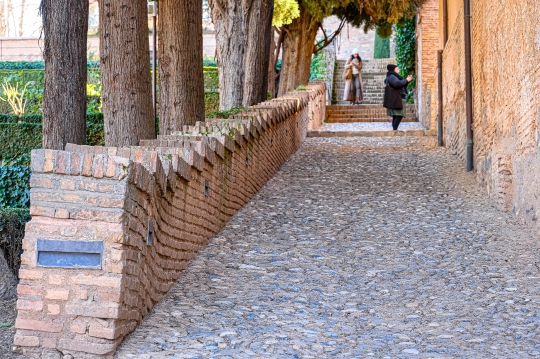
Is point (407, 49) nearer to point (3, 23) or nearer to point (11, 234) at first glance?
point (3, 23)

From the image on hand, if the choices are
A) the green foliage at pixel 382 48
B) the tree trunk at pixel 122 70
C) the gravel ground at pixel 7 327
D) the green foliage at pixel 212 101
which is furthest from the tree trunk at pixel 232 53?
the green foliage at pixel 382 48

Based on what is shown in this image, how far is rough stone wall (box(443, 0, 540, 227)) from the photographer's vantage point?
8047mm

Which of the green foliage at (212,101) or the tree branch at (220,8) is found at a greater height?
the tree branch at (220,8)

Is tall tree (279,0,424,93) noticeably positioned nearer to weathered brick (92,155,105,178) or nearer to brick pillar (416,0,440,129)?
brick pillar (416,0,440,129)

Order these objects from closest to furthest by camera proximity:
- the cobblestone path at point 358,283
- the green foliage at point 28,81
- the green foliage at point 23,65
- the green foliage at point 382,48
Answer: the cobblestone path at point 358,283 < the green foliage at point 28,81 < the green foliage at point 23,65 < the green foliage at point 382,48

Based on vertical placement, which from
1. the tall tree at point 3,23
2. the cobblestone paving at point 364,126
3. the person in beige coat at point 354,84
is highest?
the tall tree at point 3,23

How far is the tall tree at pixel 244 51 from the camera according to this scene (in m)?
15.6

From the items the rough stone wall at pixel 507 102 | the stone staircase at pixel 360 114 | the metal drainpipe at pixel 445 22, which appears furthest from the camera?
the stone staircase at pixel 360 114

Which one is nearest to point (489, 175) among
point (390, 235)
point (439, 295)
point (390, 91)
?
point (390, 235)

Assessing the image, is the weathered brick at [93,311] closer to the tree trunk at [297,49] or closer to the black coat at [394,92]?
the black coat at [394,92]

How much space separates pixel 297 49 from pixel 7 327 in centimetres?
1774

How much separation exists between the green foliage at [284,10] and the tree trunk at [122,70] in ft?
32.3

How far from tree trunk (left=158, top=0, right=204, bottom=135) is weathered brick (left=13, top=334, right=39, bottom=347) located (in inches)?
269

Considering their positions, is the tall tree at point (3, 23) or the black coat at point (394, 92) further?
the tall tree at point (3, 23)
